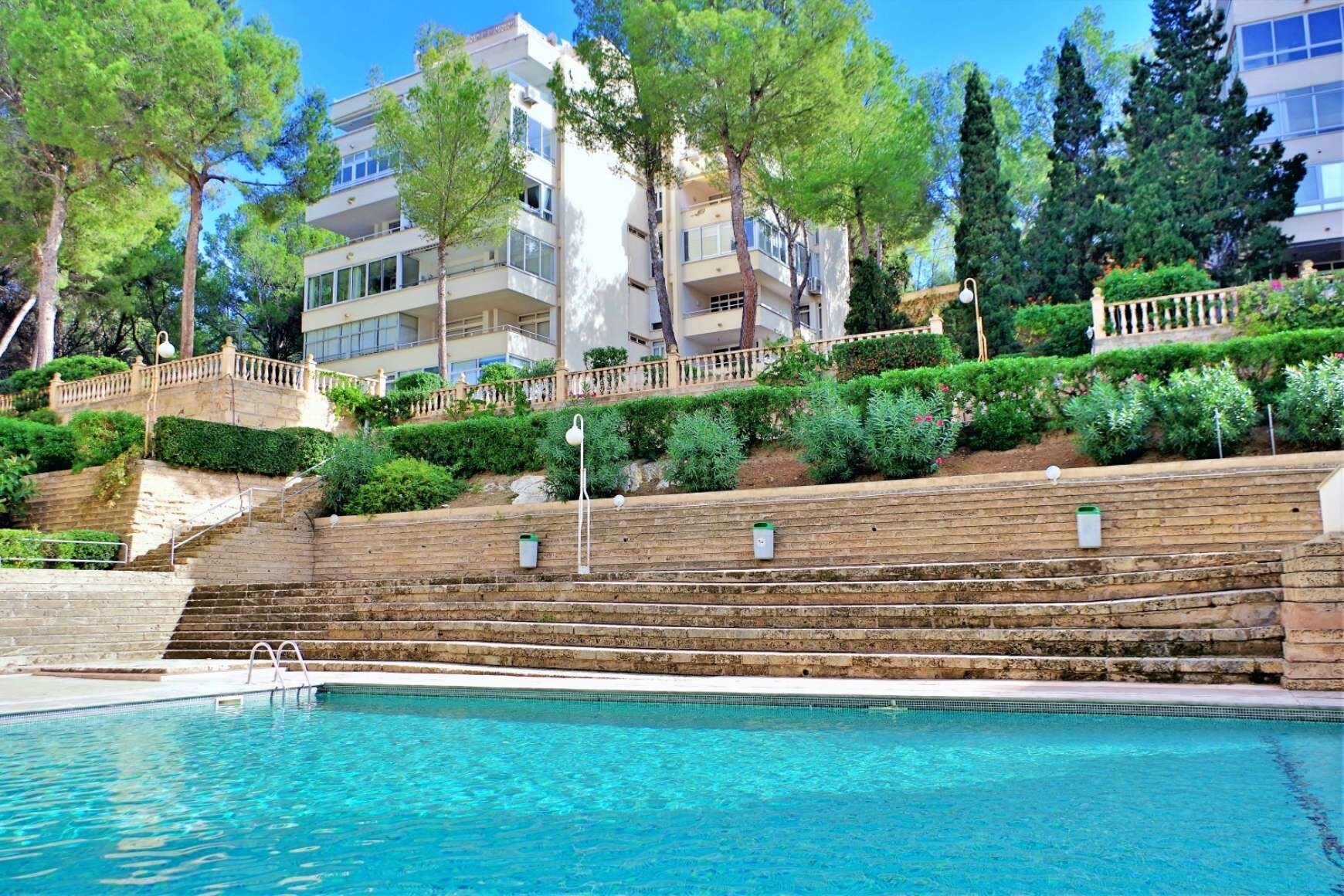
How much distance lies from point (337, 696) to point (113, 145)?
22.5 metres

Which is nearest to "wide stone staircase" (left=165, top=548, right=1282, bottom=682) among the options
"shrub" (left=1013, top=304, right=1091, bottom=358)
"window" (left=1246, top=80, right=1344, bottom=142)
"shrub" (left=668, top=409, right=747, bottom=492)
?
"shrub" (left=668, top=409, right=747, bottom=492)

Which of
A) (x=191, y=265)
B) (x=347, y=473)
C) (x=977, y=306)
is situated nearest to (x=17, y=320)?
(x=191, y=265)

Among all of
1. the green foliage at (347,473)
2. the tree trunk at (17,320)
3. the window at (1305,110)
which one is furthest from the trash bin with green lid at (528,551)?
the tree trunk at (17,320)

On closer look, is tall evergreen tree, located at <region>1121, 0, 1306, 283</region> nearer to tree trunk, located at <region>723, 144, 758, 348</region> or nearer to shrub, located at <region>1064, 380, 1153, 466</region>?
tree trunk, located at <region>723, 144, 758, 348</region>

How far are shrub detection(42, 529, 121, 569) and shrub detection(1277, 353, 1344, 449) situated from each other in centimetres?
1988

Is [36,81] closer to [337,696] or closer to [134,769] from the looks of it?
[337,696]

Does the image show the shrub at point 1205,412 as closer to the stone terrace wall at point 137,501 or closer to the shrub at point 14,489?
the stone terrace wall at point 137,501

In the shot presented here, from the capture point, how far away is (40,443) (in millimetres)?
21156

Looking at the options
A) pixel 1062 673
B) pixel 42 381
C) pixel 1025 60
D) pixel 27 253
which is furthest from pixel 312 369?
pixel 1025 60

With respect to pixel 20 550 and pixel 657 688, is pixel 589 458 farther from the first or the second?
pixel 20 550

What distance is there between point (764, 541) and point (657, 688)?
17.6 ft

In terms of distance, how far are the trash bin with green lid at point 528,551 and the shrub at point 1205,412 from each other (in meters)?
10.1

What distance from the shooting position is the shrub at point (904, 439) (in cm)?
1519

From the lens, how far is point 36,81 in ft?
83.7
